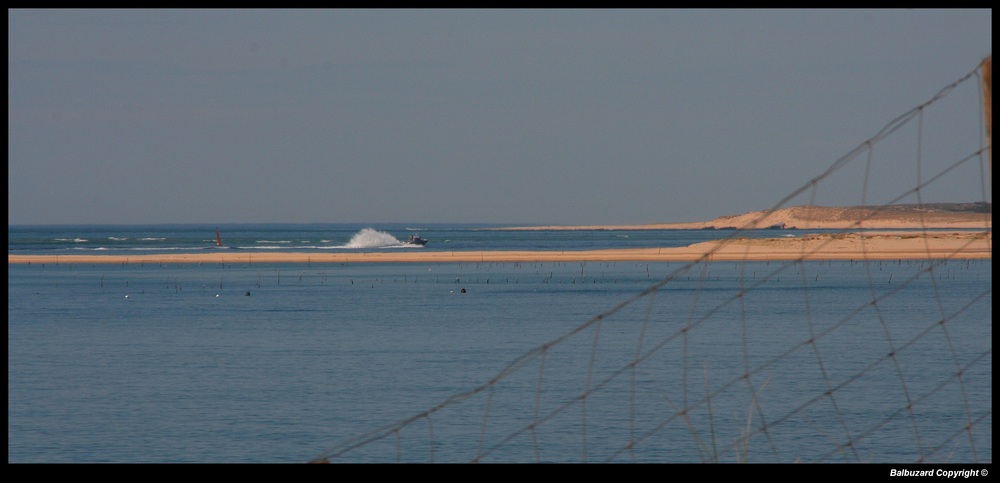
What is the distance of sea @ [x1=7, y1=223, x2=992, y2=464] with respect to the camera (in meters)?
19.6

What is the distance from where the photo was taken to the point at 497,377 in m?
7.51

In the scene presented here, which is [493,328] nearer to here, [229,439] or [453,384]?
[453,384]

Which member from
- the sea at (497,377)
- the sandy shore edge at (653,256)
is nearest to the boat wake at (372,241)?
the sandy shore edge at (653,256)

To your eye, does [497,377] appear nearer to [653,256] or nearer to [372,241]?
[653,256]

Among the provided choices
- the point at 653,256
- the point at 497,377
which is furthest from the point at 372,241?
the point at 497,377

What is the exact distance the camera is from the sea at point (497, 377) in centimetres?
1956

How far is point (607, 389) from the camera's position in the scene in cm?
2648

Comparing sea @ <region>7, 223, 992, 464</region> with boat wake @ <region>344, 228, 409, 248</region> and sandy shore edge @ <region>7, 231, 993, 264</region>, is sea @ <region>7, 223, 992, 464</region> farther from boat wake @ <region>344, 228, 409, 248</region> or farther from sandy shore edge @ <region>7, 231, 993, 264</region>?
boat wake @ <region>344, 228, 409, 248</region>

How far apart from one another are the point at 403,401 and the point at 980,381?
567 inches

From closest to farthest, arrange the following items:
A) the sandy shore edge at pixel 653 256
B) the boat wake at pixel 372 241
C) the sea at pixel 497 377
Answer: the sea at pixel 497 377 < the sandy shore edge at pixel 653 256 < the boat wake at pixel 372 241

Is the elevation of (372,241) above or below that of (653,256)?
above

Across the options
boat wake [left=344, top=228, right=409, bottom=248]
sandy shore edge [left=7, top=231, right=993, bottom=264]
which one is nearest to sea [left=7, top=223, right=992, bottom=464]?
sandy shore edge [left=7, top=231, right=993, bottom=264]

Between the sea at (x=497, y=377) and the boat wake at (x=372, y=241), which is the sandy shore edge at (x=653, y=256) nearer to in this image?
the boat wake at (x=372, y=241)
